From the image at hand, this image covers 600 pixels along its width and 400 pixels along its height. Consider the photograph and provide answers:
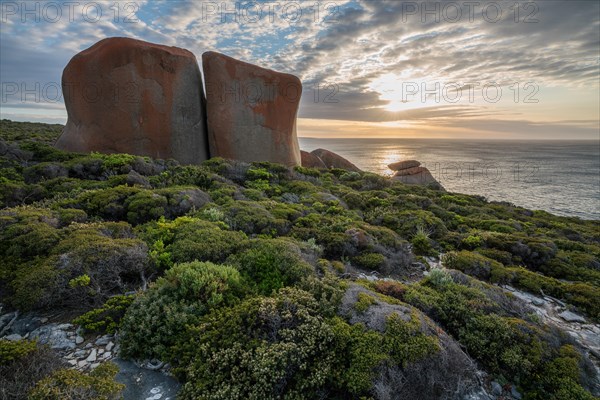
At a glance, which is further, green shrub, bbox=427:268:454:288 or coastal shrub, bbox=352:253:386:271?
coastal shrub, bbox=352:253:386:271

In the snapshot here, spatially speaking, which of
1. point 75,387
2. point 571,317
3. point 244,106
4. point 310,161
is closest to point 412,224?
point 571,317

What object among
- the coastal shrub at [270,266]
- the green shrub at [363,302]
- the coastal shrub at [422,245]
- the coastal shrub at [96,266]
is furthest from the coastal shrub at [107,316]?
the coastal shrub at [422,245]

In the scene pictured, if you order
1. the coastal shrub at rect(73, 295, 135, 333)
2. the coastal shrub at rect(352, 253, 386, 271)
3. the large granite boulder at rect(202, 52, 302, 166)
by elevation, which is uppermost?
the large granite boulder at rect(202, 52, 302, 166)

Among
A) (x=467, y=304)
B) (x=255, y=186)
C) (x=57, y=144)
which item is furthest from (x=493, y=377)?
(x=57, y=144)

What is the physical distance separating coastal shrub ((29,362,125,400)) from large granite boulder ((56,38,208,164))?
1776 centimetres

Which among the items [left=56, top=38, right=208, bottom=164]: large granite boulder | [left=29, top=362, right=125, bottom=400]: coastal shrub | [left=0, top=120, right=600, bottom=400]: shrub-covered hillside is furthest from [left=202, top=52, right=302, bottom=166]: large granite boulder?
[left=29, top=362, right=125, bottom=400]: coastal shrub

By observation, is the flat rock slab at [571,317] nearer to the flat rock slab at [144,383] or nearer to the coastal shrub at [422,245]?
the coastal shrub at [422,245]

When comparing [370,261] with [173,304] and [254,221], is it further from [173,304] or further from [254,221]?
[173,304]

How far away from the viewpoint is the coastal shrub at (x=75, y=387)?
10.9ft

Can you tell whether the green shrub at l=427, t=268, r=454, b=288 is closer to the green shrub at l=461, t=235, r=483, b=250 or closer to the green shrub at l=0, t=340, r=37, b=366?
the green shrub at l=461, t=235, r=483, b=250

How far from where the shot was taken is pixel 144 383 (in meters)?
4.22

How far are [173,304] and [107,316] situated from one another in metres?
1.15

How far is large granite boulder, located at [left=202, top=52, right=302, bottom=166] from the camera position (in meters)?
20.5

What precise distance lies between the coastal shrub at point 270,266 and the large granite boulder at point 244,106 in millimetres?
15083
